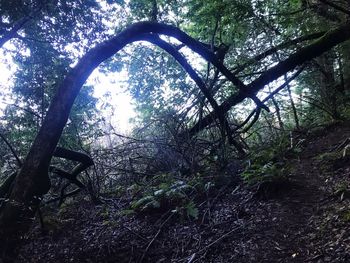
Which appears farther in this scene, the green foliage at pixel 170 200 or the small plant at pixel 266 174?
the green foliage at pixel 170 200

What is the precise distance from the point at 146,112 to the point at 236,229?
6.18 m

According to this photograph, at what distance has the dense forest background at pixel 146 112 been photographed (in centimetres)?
496

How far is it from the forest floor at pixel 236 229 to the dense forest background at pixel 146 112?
9 cm

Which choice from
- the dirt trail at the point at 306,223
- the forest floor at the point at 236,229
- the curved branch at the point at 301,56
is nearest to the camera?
the dirt trail at the point at 306,223

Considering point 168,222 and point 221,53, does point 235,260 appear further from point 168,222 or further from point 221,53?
point 221,53

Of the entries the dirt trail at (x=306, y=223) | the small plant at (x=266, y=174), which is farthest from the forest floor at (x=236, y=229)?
the small plant at (x=266, y=174)

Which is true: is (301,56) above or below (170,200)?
above

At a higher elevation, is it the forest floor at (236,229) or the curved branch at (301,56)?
the curved branch at (301,56)

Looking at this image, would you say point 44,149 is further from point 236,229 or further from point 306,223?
point 306,223

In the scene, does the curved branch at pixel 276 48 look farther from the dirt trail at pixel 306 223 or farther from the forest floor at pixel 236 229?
the dirt trail at pixel 306 223

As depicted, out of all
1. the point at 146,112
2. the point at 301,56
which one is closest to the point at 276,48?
the point at 301,56

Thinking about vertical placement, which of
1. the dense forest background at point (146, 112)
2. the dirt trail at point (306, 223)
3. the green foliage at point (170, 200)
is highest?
the dense forest background at point (146, 112)

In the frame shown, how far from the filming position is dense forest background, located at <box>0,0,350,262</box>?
16.3ft

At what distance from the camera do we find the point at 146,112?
1012 centimetres
